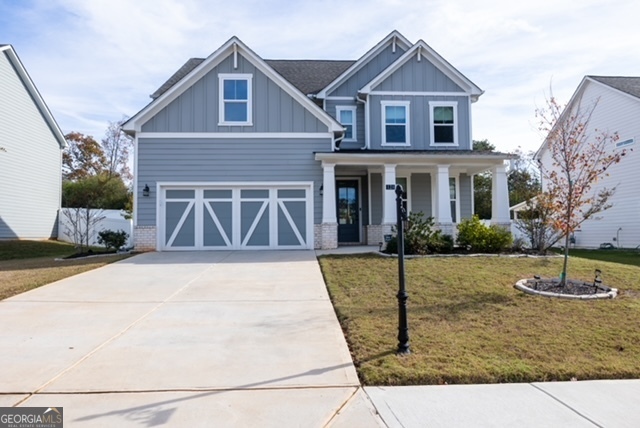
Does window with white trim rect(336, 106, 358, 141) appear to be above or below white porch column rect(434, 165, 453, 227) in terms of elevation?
above

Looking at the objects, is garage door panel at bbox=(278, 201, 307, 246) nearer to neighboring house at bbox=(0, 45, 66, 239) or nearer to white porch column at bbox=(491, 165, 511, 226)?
white porch column at bbox=(491, 165, 511, 226)

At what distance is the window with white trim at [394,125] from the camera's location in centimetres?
1662

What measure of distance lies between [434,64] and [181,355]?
1545cm

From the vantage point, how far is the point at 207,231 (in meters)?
14.4

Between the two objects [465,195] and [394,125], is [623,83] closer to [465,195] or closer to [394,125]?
[465,195]

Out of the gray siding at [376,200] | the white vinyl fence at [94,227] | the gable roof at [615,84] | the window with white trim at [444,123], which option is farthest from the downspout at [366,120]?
the white vinyl fence at [94,227]

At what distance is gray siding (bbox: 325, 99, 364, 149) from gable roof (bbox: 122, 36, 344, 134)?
2.51m

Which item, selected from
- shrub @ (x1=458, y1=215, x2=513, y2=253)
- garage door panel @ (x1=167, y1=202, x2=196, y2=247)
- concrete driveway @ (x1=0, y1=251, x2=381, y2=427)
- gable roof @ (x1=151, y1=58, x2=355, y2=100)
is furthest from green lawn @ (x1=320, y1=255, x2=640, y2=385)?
gable roof @ (x1=151, y1=58, x2=355, y2=100)

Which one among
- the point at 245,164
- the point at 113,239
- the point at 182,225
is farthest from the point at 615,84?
the point at 113,239

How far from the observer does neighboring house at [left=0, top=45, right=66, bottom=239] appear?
18500mm

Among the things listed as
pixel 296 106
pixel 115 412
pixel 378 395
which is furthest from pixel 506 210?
pixel 115 412

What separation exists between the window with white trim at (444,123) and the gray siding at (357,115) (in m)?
2.73

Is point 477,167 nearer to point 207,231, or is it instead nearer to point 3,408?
point 207,231

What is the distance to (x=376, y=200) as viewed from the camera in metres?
16.6
